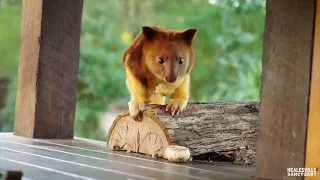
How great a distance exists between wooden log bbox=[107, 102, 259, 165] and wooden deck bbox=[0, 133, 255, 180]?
0.26ft

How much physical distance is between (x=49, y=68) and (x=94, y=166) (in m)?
1.23

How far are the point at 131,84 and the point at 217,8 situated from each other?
2.95 meters

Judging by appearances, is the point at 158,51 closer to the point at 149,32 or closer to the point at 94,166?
the point at 149,32

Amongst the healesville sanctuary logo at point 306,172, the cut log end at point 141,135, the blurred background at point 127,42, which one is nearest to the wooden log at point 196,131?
the cut log end at point 141,135

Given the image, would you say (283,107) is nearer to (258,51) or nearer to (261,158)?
(261,158)

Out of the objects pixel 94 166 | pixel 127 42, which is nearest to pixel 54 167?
→ pixel 94 166

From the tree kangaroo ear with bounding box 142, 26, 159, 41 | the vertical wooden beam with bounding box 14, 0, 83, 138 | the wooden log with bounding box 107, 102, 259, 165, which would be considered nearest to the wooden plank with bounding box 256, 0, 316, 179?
the wooden log with bounding box 107, 102, 259, 165

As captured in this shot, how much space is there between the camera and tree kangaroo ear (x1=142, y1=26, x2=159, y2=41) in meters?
2.53

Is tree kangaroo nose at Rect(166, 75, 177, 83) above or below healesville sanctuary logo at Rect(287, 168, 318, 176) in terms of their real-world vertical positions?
above

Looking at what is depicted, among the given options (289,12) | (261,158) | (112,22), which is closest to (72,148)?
(261,158)

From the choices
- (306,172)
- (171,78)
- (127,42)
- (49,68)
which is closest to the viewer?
(306,172)

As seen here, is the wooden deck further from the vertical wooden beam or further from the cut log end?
the vertical wooden beam

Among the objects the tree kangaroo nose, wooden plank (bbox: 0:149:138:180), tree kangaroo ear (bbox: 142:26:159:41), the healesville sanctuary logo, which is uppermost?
tree kangaroo ear (bbox: 142:26:159:41)

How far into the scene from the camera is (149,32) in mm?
2545
